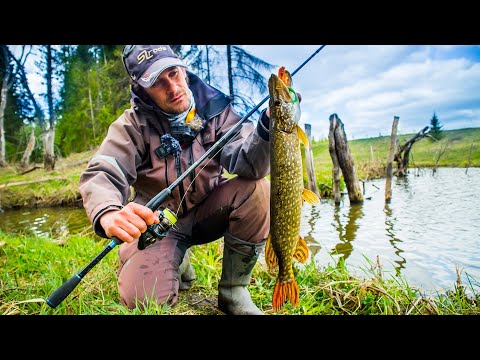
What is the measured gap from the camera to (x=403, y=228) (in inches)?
213

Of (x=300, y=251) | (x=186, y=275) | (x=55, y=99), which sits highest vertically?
(x=55, y=99)

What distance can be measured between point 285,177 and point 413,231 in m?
4.21

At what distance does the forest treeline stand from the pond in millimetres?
4422

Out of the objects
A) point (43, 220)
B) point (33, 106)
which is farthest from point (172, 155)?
point (33, 106)

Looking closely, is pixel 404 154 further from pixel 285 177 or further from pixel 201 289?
pixel 285 177

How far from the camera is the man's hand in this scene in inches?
66.5

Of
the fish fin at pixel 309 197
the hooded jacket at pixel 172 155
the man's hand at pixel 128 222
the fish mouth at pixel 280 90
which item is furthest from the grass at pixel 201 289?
the fish mouth at pixel 280 90

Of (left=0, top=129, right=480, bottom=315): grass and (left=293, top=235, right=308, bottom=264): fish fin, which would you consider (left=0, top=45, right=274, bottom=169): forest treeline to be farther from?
(left=293, top=235, right=308, bottom=264): fish fin

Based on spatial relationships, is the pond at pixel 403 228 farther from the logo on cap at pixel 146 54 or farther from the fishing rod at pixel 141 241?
the logo on cap at pixel 146 54

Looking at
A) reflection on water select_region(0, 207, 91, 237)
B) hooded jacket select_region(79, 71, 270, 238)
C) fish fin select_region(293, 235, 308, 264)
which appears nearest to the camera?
fish fin select_region(293, 235, 308, 264)

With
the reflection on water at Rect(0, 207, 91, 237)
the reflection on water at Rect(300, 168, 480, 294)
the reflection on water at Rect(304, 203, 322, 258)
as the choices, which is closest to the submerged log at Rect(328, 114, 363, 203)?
the reflection on water at Rect(300, 168, 480, 294)

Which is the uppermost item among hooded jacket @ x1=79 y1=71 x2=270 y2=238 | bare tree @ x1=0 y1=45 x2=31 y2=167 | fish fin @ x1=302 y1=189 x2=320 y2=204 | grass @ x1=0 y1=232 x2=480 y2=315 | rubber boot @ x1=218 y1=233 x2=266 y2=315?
bare tree @ x1=0 y1=45 x2=31 y2=167
